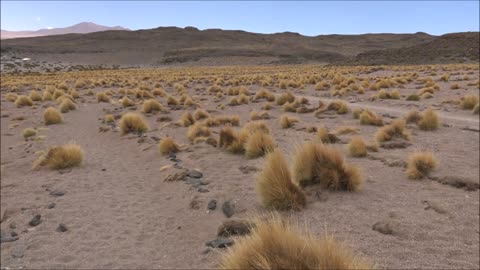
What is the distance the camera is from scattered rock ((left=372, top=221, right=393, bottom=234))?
533 cm

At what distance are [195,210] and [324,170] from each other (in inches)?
76.2

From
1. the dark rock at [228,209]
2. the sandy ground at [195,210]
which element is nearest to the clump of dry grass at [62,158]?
the sandy ground at [195,210]

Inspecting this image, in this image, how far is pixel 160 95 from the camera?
960 inches

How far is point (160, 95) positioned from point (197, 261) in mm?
19936

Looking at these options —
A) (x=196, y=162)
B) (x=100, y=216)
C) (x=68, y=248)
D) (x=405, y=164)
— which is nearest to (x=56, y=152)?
(x=196, y=162)

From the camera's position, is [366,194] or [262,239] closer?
[262,239]

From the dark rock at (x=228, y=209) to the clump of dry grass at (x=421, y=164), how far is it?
9.67 feet

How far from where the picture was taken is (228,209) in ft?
21.2

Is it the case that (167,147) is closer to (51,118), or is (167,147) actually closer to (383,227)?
(383,227)

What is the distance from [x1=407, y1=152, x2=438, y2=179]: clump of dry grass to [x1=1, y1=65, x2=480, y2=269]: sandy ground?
16 centimetres

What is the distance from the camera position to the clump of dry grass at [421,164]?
741cm

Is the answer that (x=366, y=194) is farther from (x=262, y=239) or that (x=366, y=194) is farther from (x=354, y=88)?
(x=354, y=88)

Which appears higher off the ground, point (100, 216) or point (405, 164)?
point (405, 164)

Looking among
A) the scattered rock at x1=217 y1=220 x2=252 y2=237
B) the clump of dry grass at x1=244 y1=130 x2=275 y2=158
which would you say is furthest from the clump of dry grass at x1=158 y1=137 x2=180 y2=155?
the scattered rock at x1=217 y1=220 x2=252 y2=237
